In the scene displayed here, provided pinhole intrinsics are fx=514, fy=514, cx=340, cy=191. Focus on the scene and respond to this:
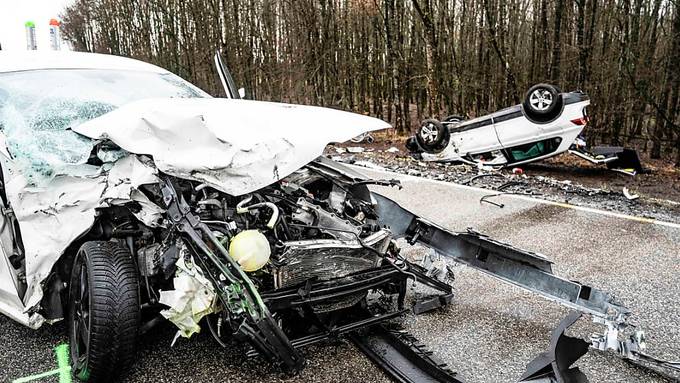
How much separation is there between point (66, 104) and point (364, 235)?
2143 mm

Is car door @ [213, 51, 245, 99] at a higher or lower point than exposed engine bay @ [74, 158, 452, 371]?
higher

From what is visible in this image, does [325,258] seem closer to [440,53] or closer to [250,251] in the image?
[250,251]

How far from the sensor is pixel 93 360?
8.28ft

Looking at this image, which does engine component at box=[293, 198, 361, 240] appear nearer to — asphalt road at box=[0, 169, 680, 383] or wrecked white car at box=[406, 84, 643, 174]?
asphalt road at box=[0, 169, 680, 383]

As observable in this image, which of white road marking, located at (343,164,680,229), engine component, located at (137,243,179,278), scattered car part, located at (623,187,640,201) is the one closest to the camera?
engine component, located at (137,243,179,278)

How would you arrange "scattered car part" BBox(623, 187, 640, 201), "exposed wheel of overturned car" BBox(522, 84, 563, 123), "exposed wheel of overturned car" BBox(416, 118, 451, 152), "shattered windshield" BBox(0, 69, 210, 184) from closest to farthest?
"shattered windshield" BBox(0, 69, 210, 184), "scattered car part" BBox(623, 187, 640, 201), "exposed wheel of overturned car" BBox(522, 84, 563, 123), "exposed wheel of overturned car" BBox(416, 118, 451, 152)

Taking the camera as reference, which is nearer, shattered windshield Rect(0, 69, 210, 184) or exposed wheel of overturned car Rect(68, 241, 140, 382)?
exposed wheel of overturned car Rect(68, 241, 140, 382)

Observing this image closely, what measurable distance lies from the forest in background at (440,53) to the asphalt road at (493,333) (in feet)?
12.5

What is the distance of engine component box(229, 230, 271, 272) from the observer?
2.48 meters

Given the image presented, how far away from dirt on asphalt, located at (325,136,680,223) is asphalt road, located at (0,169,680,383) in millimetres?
1352

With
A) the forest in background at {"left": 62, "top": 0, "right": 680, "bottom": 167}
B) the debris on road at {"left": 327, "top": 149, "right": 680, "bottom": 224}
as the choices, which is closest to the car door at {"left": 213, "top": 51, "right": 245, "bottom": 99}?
the forest in background at {"left": 62, "top": 0, "right": 680, "bottom": 167}

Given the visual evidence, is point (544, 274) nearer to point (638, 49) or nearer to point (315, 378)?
point (315, 378)

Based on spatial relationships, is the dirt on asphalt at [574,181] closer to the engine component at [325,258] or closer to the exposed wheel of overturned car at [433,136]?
the exposed wheel of overturned car at [433,136]

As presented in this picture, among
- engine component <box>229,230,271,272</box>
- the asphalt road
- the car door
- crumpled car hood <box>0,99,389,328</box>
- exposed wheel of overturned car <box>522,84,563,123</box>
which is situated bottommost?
the asphalt road
